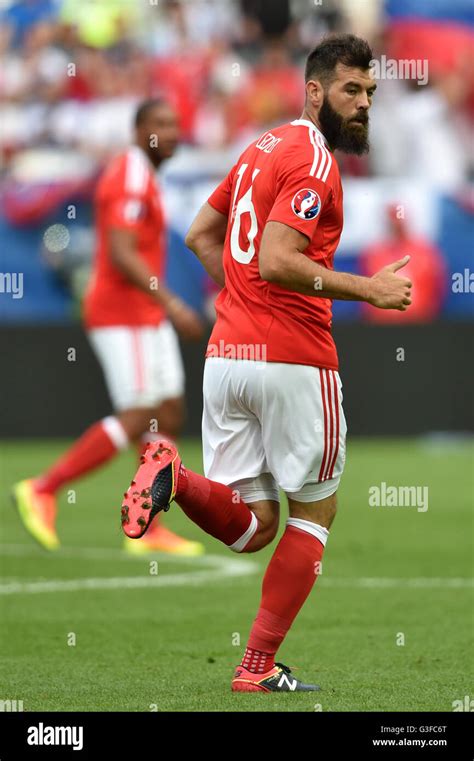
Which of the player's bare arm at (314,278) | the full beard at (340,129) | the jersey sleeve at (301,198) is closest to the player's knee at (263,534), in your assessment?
the player's bare arm at (314,278)

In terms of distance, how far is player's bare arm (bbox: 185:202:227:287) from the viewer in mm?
5777

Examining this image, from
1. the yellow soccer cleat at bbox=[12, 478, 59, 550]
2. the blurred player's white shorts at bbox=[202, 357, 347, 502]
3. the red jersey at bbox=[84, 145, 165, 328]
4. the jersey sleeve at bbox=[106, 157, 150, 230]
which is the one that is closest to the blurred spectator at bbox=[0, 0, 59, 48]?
the red jersey at bbox=[84, 145, 165, 328]

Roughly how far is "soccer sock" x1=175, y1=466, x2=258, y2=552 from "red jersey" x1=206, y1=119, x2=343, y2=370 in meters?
0.49

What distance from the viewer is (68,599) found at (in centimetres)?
755

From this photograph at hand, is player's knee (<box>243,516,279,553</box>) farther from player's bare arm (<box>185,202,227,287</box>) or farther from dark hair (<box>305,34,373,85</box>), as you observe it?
dark hair (<box>305,34,373,85</box>)

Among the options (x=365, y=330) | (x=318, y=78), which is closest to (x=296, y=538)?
(x=318, y=78)

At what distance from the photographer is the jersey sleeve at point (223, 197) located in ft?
18.5

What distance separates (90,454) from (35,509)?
49cm

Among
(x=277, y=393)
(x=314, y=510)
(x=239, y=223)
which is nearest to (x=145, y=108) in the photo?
(x=239, y=223)

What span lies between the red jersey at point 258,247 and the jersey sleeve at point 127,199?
3.99 m

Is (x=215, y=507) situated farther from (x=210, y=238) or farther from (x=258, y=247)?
(x=210, y=238)

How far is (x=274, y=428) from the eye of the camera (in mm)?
5297

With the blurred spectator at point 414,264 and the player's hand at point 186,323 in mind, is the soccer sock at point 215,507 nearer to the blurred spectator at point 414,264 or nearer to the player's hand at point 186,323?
the player's hand at point 186,323
